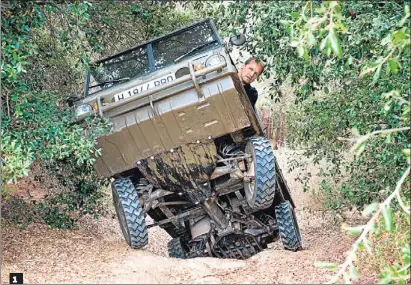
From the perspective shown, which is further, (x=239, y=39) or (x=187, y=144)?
(x=239, y=39)

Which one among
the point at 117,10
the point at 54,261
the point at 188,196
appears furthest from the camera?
the point at 117,10

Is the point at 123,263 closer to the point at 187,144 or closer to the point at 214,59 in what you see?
the point at 187,144

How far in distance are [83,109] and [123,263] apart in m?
1.72

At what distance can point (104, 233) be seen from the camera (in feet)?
29.5

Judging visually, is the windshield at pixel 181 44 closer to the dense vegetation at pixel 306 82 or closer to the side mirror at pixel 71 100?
the dense vegetation at pixel 306 82

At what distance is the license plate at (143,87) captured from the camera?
21.4ft

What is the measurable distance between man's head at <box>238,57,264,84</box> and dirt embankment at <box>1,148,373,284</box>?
2000 mm

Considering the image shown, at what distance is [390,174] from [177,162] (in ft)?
7.65

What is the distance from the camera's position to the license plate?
6510 mm

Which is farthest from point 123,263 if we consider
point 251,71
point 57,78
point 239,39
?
point 57,78

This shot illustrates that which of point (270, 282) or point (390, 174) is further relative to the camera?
point (390, 174)

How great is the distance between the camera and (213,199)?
23.0 feet

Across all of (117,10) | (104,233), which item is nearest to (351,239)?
(104,233)

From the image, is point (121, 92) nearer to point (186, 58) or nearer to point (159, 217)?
point (186, 58)
